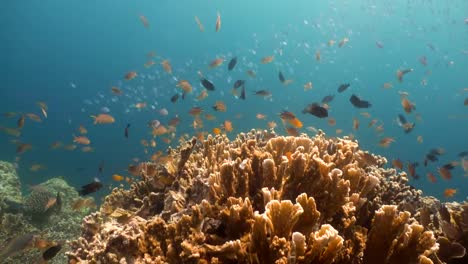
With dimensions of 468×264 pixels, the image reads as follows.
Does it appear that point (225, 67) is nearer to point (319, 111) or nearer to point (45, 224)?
Answer: point (45, 224)

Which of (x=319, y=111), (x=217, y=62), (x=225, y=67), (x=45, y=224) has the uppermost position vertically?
(x=225, y=67)

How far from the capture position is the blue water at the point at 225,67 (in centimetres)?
5438

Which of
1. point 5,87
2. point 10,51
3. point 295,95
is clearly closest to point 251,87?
point 295,95

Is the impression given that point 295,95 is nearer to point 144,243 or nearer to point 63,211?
point 63,211

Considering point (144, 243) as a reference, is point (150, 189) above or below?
above

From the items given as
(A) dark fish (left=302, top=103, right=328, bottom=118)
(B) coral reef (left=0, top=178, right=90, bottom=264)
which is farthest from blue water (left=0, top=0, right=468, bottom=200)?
(A) dark fish (left=302, top=103, right=328, bottom=118)

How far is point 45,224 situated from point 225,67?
63096mm

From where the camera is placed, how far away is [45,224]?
450 inches

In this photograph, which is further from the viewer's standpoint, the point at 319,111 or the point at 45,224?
the point at 45,224

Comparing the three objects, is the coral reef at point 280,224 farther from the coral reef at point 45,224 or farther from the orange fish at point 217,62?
the orange fish at point 217,62

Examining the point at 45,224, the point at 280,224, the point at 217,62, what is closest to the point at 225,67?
the point at 217,62

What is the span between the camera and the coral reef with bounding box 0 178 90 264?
7.98 m

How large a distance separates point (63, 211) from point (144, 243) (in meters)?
10.6

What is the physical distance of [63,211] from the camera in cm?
1212
